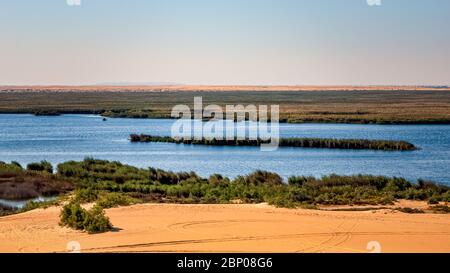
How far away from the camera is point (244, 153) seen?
1784 inches

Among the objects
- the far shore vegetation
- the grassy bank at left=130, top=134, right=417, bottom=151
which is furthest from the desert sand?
the grassy bank at left=130, top=134, right=417, bottom=151

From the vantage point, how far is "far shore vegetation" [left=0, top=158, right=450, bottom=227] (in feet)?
71.4

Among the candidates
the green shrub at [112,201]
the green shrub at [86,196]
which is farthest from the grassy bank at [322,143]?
the green shrub at [112,201]

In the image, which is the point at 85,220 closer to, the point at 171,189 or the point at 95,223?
the point at 95,223

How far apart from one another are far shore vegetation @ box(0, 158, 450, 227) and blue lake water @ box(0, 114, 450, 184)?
4600mm

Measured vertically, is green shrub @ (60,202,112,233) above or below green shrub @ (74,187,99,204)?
above

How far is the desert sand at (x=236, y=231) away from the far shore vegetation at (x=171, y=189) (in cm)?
92

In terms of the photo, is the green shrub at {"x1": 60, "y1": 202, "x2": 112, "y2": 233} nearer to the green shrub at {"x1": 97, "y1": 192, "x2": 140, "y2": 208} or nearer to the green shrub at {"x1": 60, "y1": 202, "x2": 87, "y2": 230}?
the green shrub at {"x1": 60, "y1": 202, "x2": 87, "y2": 230}

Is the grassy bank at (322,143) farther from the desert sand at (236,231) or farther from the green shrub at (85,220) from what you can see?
the green shrub at (85,220)

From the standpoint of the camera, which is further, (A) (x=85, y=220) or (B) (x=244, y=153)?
(B) (x=244, y=153)

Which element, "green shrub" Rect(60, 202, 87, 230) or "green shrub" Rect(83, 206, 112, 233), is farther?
"green shrub" Rect(60, 202, 87, 230)

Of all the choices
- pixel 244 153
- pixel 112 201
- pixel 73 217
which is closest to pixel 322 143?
pixel 244 153

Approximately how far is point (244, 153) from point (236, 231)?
94.4 feet

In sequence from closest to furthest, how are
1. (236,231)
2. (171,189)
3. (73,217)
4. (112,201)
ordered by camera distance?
1. (236,231)
2. (73,217)
3. (112,201)
4. (171,189)
